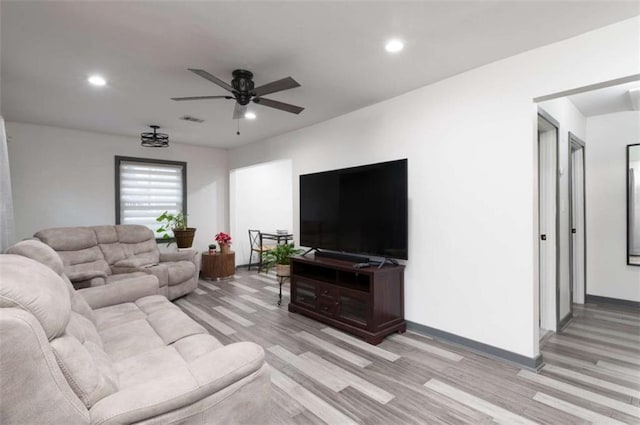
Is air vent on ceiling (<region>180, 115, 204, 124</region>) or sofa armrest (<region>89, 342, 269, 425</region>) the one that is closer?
sofa armrest (<region>89, 342, 269, 425</region>)

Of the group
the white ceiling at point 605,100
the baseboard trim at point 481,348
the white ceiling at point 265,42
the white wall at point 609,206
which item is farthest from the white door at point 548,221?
the white wall at point 609,206

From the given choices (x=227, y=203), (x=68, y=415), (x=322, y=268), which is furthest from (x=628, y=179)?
(x=227, y=203)

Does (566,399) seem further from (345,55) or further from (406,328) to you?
(345,55)

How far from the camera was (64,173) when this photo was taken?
15.4 ft

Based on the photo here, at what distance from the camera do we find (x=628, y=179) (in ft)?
13.0

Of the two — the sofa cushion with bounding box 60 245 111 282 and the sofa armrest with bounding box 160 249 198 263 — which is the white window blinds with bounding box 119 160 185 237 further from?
the sofa cushion with bounding box 60 245 111 282

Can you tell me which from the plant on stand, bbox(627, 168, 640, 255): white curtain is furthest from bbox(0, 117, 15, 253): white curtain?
bbox(627, 168, 640, 255): white curtain

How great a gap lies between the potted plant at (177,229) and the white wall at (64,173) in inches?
30.3

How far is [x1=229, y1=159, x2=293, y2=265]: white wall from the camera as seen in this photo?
21.6 feet

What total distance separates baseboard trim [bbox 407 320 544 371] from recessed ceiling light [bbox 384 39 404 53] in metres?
2.54

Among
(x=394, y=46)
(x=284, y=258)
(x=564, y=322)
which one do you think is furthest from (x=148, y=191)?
(x=564, y=322)

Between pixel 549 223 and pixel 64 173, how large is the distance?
6.38 meters

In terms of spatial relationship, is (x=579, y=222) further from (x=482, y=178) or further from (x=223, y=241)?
(x=223, y=241)

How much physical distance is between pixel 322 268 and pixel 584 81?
284 cm
